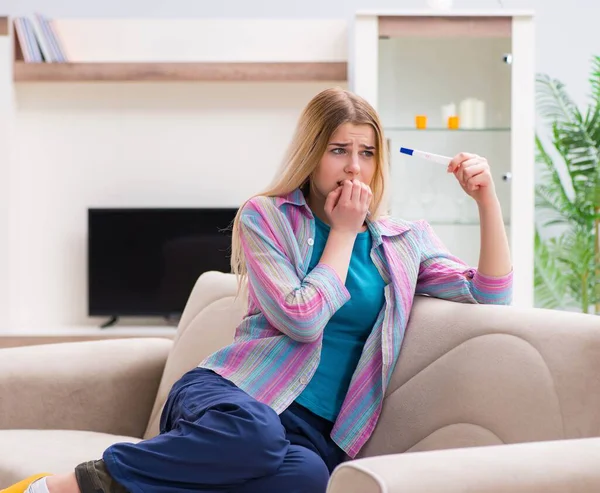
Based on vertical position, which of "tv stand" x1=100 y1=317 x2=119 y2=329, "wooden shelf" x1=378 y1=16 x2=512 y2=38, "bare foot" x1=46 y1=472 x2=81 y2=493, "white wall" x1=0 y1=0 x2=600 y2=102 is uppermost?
"white wall" x1=0 y1=0 x2=600 y2=102

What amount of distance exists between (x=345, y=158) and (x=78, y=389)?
87 centimetres

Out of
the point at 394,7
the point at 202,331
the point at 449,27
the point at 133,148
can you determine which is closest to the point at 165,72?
the point at 133,148

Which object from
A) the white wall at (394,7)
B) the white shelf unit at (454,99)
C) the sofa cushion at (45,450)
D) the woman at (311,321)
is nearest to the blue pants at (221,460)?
the woman at (311,321)

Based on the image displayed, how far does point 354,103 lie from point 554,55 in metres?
3.49

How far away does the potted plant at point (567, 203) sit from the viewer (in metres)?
4.58

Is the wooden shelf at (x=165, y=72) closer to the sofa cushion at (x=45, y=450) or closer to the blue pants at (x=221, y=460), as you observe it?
the sofa cushion at (x=45, y=450)

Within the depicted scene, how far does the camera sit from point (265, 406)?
5.16 feet

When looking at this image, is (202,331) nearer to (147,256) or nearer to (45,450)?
(45,450)

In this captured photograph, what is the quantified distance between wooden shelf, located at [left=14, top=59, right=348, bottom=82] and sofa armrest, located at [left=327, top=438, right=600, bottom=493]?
3567mm

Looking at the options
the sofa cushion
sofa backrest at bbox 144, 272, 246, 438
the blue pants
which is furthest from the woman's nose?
the sofa cushion

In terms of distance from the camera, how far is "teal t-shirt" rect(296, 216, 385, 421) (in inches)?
67.2

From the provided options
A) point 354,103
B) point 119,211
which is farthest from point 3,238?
point 354,103

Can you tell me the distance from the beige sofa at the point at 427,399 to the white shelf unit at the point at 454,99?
2.22m

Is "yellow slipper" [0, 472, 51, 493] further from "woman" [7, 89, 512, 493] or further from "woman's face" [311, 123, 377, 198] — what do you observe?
"woman's face" [311, 123, 377, 198]
